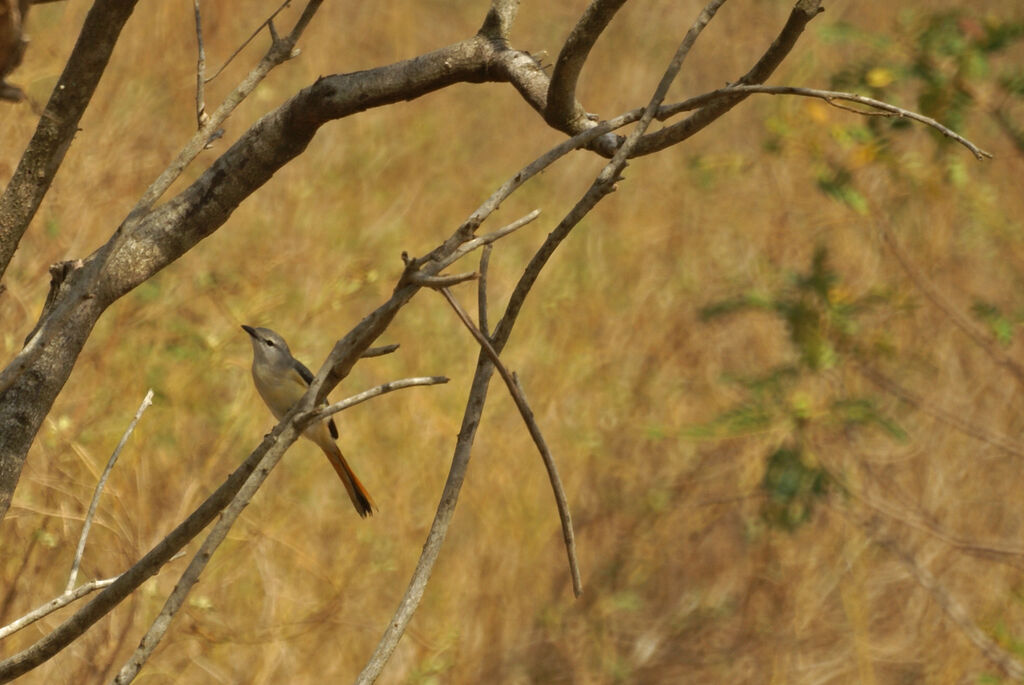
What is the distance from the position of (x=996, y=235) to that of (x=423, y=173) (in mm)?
3040

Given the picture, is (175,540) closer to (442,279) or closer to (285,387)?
(442,279)

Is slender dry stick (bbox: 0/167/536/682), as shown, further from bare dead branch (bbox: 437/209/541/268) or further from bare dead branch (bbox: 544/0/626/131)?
bare dead branch (bbox: 544/0/626/131)

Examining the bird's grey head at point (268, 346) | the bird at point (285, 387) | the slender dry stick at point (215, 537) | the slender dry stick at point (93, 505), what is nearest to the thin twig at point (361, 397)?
the slender dry stick at point (215, 537)

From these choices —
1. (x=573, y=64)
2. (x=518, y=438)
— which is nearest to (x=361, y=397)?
(x=573, y=64)

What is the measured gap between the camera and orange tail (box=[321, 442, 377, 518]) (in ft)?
13.7

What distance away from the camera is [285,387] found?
13.9 feet

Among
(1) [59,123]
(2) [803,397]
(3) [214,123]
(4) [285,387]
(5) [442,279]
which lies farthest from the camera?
(2) [803,397]

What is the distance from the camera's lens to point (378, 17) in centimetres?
746

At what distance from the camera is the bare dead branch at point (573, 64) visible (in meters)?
1.58

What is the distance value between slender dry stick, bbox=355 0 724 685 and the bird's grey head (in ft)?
9.64

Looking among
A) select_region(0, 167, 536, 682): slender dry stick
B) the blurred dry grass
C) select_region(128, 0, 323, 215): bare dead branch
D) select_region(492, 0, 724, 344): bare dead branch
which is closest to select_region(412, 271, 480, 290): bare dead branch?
select_region(0, 167, 536, 682): slender dry stick

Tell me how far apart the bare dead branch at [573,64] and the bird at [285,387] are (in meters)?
2.64

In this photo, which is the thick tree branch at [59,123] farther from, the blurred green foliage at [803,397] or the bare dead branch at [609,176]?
the blurred green foliage at [803,397]

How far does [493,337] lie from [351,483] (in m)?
2.97
